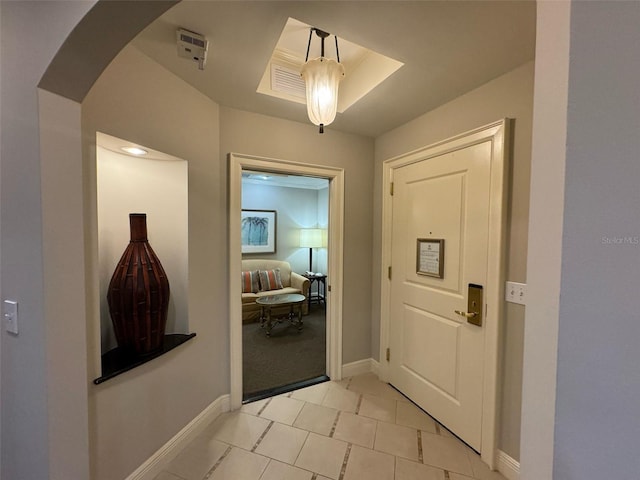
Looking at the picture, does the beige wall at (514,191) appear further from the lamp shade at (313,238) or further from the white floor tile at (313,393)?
the lamp shade at (313,238)

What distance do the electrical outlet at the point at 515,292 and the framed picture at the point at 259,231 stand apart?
415cm

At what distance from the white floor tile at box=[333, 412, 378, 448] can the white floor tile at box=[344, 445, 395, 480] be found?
0.07 meters

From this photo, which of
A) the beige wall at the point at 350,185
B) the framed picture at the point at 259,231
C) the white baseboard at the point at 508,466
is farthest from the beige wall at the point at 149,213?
the framed picture at the point at 259,231

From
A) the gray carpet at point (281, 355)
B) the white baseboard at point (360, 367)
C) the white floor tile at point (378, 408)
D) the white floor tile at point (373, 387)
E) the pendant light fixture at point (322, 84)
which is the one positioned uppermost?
the pendant light fixture at point (322, 84)

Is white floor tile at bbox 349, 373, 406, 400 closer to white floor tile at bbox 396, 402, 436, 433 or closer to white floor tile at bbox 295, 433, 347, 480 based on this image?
white floor tile at bbox 396, 402, 436, 433

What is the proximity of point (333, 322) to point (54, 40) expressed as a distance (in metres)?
2.39

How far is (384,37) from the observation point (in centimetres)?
122

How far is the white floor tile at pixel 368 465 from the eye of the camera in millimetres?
1499

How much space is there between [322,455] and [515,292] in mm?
1532

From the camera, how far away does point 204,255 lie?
5.98 feet

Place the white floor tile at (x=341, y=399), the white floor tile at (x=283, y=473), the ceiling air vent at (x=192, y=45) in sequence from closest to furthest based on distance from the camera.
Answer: the ceiling air vent at (x=192, y=45)
the white floor tile at (x=283, y=473)
the white floor tile at (x=341, y=399)

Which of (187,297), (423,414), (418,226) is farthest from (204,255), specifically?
(423,414)

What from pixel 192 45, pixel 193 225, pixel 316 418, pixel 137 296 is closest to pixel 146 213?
pixel 193 225

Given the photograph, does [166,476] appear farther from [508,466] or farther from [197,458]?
[508,466]
